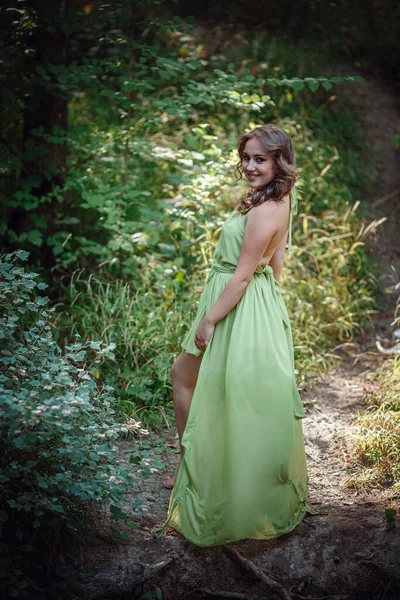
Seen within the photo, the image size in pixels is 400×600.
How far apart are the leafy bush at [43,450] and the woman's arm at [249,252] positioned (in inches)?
24.7

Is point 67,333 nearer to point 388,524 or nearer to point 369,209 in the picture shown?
point 388,524

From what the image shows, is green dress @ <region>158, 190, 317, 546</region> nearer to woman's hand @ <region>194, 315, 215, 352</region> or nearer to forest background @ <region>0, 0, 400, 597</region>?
woman's hand @ <region>194, 315, 215, 352</region>

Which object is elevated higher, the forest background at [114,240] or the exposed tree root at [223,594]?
the forest background at [114,240]

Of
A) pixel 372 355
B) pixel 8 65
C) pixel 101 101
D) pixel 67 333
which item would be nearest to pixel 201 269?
pixel 67 333

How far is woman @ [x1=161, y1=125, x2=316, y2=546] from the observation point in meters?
2.47

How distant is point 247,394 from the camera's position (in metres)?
2.47

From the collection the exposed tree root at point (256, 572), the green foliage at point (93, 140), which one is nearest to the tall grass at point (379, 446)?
the exposed tree root at point (256, 572)

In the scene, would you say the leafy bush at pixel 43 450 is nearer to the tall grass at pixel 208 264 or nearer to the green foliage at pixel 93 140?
the tall grass at pixel 208 264

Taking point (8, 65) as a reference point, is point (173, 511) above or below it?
below

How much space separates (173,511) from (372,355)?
2.69 m

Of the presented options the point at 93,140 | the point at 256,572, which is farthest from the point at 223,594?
the point at 93,140

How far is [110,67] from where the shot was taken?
408 cm

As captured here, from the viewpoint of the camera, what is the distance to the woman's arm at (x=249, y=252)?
2.45 metres

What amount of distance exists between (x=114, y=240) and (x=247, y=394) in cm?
230
